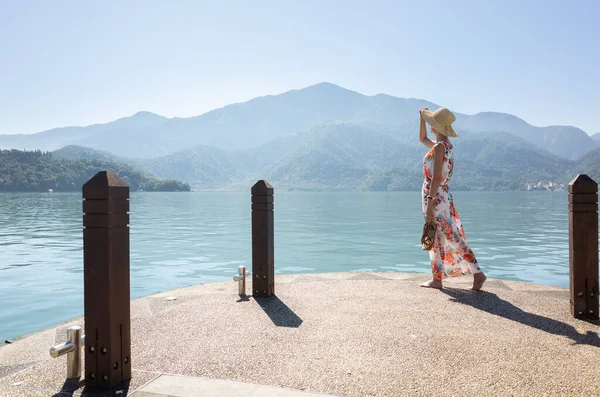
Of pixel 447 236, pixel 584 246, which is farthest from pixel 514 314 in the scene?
pixel 447 236

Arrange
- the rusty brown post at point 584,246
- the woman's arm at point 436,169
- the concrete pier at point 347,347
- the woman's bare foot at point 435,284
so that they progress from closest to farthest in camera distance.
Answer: the concrete pier at point 347,347
the rusty brown post at point 584,246
the woman's arm at point 436,169
the woman's bare foot at point 435,284

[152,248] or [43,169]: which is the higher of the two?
[43,169]

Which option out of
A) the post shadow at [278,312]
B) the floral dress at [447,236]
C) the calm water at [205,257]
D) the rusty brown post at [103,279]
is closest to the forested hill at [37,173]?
the calm water at [205,257]

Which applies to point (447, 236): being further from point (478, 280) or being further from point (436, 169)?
point (436, 169)

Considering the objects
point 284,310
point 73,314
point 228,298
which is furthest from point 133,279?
point 284,310

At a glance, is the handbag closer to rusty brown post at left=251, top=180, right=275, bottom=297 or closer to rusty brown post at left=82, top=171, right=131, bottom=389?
rusty brown post at left=251, top=180, right=275, bottom=297

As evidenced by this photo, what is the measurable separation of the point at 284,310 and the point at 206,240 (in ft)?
79.0

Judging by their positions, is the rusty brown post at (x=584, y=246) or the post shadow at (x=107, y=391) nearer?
the post shadow at (x=107, y=391)

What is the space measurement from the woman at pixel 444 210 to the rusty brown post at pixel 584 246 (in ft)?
5.45

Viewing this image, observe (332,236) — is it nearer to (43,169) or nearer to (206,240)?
(206,240)

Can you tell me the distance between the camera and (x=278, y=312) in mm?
6184

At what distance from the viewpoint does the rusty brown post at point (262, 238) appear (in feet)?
22.8

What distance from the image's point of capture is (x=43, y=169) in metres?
164

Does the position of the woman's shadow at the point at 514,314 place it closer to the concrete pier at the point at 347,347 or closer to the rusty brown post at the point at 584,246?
the concrete pier at the point at 347,347
